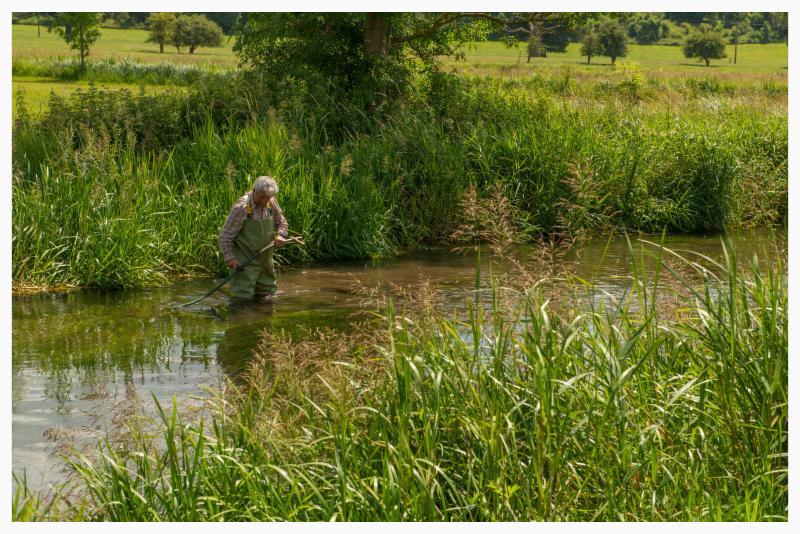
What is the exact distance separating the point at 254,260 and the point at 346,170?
2714mm

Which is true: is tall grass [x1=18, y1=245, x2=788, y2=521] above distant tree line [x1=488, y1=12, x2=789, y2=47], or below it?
below

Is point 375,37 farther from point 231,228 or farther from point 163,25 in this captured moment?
point 163,25

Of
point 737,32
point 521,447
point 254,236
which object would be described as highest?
point 737,32

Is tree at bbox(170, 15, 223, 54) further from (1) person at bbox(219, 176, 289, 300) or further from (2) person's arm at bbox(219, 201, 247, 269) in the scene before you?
(2) person's arm at bbox(219, 201, 247, 269)

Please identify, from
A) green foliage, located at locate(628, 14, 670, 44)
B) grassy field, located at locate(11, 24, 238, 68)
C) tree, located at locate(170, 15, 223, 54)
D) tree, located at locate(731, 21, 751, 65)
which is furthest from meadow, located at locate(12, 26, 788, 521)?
green foliage, located at locate(628, 14, 670, 44)

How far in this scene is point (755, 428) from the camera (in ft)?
16.2

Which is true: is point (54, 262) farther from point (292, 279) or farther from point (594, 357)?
point (594, 357)

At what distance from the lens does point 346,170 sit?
13516mm

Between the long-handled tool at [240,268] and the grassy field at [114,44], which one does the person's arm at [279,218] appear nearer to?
the long-handled tool at [240,268]

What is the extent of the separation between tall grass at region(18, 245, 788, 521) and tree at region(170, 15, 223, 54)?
53.2 metres

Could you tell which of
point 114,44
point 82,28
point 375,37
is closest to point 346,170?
point 375,37

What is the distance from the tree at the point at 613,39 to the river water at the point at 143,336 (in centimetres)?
5324

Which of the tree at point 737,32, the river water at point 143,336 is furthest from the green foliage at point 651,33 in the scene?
the river water at point 143,336

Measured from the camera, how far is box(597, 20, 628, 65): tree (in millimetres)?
67000
